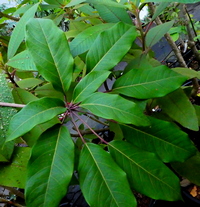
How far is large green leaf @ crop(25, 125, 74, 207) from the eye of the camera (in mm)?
413

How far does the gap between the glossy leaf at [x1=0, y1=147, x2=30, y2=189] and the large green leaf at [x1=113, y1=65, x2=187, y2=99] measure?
33cm

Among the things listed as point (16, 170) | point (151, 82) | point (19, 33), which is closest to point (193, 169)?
point (151, 82)

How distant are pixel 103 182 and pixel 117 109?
0.17 meters

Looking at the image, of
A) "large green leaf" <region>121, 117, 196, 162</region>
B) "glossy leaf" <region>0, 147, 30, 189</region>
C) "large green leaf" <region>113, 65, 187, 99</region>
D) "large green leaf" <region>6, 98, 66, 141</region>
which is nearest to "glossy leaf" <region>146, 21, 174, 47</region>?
"large green leaf" <region>113, 65, 187, 99</region>

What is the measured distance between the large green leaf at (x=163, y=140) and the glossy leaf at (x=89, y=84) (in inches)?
5.5

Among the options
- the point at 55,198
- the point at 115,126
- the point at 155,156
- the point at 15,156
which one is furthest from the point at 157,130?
the point at 15,156

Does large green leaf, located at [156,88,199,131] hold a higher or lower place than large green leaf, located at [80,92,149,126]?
lower

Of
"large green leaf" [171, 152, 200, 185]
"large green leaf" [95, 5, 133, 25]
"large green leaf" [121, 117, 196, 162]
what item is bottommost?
"large green leaf" [171, 152, 200, 185]

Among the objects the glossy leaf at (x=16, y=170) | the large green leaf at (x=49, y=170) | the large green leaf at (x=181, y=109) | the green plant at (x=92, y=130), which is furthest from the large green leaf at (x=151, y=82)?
the glossy leaf at (x=16, y=170)

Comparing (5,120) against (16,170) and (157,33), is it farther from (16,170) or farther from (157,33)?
(157,33)

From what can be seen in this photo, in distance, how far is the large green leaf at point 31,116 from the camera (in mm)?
413

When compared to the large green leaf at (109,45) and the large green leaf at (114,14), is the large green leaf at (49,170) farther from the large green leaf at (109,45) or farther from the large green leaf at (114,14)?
the large green leaf at (114,14)

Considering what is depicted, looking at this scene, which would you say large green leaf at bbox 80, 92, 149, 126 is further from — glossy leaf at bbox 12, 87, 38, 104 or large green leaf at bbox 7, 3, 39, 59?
large green leaf at bbox 7, 3, 39, 59

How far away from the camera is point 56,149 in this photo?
459 mm
